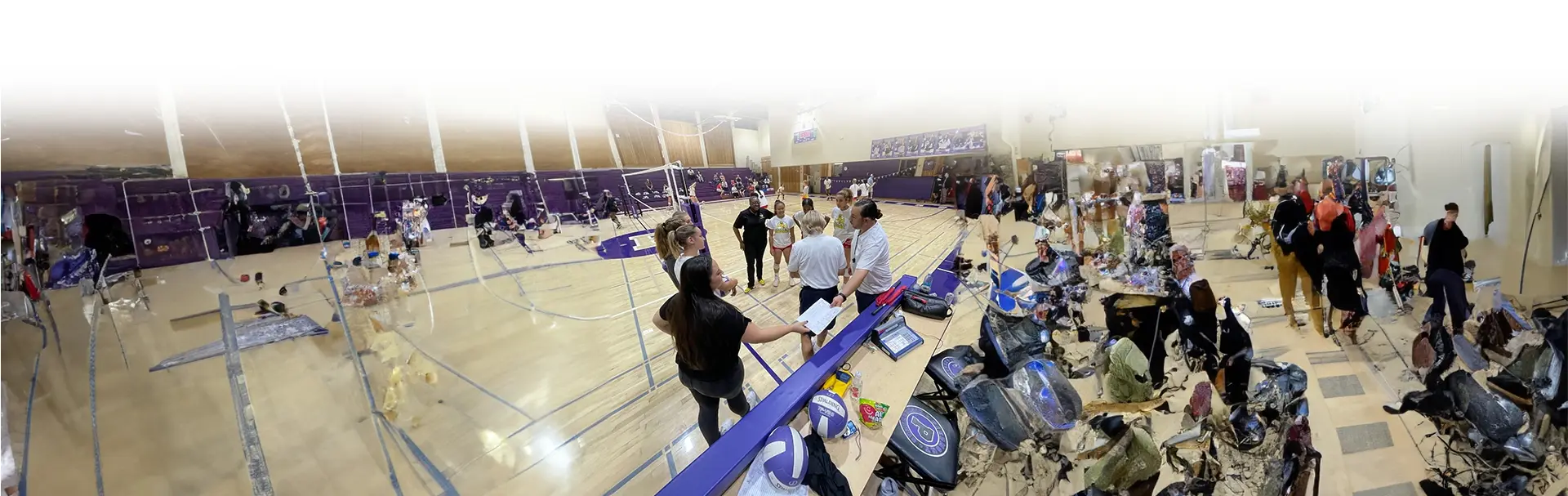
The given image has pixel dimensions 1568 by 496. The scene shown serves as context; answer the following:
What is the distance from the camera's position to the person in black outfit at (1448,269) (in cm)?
148

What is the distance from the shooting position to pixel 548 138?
1.12 meters

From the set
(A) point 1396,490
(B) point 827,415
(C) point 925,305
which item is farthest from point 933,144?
(A) point 1396,490

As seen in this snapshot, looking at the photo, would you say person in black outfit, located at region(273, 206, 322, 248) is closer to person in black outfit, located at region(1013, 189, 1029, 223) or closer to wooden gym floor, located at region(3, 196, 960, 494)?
wooden gym floor, located at region(3, 196, 960, 494)

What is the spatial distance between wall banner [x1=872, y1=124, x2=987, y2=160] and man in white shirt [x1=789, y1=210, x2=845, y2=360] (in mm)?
Result: 411

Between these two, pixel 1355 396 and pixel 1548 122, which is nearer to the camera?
pixel 1548 122

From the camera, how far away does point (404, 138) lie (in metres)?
0.95

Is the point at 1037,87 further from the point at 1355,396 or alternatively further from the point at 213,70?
the point at 213,70

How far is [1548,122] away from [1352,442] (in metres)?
1.13

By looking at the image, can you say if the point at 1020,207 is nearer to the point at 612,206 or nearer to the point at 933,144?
the point at 933,144

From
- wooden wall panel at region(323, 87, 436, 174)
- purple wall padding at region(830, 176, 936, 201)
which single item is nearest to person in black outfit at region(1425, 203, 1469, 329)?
purple wall padding at region(830, 176, 936, 201)

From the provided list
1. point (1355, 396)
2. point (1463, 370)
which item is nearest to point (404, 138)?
point (1355, 396)

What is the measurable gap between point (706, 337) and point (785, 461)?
1.44ft

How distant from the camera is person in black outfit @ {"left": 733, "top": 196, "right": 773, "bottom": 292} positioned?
1.74 meters

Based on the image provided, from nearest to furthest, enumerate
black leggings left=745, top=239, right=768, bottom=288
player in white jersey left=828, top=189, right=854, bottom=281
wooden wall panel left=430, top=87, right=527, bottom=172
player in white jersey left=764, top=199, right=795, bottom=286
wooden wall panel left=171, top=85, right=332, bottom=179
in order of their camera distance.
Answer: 1. wooden wall panel left=171, top=85, right=332, bottom=179
2. wooden wall panel left=430, top=87, right=527, bottom=172
3. black leggings left=745, top=239, right=768, bottom=288
4. player in white jersey left=764, top=199, right=795, bottom=286
5. player in white jersey left=828, top=189, right=854, bottom=281
